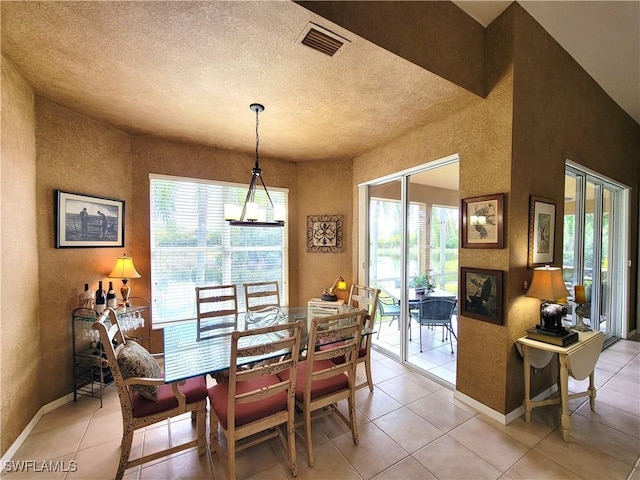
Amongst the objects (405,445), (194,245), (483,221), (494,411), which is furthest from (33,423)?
(483,221)

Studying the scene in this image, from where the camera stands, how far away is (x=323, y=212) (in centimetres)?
415

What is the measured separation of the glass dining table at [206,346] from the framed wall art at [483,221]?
1.27 metres

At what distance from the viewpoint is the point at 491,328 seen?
2.27 meters

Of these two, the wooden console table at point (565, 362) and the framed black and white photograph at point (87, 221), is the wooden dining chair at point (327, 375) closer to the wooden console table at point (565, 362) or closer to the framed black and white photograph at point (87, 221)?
the wooden console table at point (565, 362)

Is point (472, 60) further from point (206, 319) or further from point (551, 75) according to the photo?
point (206, 319)

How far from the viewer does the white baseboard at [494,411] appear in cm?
218

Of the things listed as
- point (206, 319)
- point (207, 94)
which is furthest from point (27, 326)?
point (207, 94)

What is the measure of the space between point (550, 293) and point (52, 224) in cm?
429

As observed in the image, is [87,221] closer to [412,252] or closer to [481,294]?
[412,252]

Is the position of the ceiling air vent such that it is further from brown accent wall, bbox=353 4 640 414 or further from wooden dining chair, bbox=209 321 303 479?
wooden dining chair, bbox=209 321 303 479

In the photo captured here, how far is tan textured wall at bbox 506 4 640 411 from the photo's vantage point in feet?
A: 7.07

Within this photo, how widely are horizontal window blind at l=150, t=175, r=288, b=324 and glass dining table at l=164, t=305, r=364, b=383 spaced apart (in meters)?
1.00

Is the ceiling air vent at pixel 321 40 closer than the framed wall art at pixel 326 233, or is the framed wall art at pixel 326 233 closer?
the ceiling air vent at pixel 321 40

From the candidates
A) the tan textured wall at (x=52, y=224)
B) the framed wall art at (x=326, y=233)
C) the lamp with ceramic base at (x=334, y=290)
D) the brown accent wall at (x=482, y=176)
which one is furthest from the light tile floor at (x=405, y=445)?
the framed wall art at (x=326, y=233)
